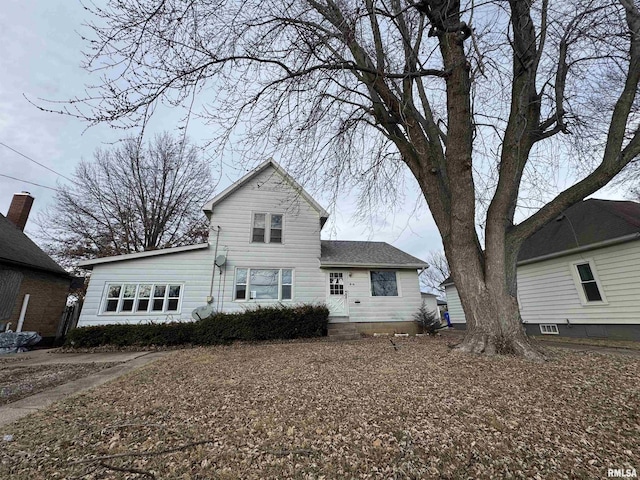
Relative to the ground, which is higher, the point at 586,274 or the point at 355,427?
the point at 586,274

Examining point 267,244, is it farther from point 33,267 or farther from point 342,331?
point 33,267

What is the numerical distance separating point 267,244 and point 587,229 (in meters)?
12.3

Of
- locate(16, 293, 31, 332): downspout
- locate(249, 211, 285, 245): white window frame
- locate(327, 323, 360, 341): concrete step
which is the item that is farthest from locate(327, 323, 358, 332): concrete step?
locate(16, 293, 31, 332): downspout

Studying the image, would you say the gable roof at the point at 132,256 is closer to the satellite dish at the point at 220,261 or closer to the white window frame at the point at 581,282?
the satellite dish at the point at 220,261

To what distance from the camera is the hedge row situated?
8.84 metres

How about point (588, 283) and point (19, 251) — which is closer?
point (588, 283)

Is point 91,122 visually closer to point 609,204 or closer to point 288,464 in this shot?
point 288,464

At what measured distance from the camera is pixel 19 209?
551 inches

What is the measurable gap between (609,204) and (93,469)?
50.5 ft

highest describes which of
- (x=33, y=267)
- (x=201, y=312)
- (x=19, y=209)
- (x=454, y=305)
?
(x=19, y=209)

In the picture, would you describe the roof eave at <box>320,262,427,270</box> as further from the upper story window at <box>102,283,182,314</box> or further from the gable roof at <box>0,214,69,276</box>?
the gable roof at <box>0,214,69,276</box>

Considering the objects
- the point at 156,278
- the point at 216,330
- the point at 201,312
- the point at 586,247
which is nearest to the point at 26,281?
the point at 156,278

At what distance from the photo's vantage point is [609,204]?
10008 millimetres

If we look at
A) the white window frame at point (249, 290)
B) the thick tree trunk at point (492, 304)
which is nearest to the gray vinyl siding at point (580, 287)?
the thick tree trunk at point (492, 304)
